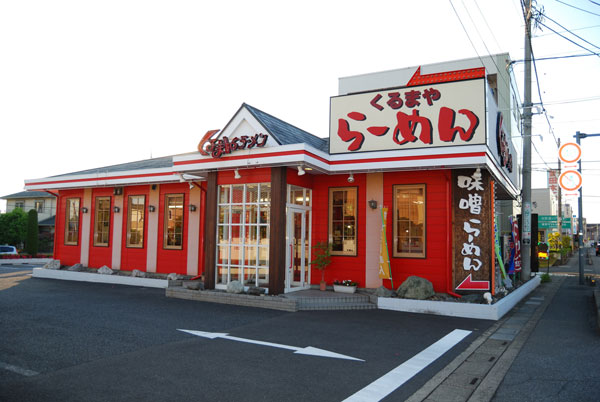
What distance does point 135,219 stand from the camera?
14.3m

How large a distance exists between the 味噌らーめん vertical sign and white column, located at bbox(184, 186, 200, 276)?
511cm

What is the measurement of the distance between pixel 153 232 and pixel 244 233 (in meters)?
4.97

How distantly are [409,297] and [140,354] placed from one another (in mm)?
5937

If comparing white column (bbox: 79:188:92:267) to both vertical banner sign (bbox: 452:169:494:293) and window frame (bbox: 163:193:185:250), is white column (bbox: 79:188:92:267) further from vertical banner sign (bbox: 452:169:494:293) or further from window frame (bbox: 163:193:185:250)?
vertical banner sign (bbox: 452:169:494:293)

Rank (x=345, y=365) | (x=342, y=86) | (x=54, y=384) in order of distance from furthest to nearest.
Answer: (x=342, y=86) → (x=345, y=365) → (x=54, y=384)

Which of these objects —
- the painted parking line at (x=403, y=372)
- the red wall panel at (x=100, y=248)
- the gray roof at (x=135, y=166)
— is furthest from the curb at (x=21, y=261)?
the painted parking line at (x=403, y=372)

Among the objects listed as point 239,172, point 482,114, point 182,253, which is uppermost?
point 482,114

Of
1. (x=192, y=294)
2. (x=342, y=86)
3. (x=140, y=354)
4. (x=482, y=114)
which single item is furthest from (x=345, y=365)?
(x=342, y=86)

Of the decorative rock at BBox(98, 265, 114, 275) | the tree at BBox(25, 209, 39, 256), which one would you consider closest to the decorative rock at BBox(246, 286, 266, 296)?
the decorative rock at BBox(98, 265, 114, 275)

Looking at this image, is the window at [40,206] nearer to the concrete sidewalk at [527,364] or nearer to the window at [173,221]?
the window at [173,221]

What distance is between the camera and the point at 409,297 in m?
9.26

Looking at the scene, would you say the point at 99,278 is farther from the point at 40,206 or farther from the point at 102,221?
the point at 40,206

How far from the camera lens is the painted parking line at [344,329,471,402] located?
433cm

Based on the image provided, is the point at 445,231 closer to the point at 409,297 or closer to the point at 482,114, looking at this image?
the point at 409,297
